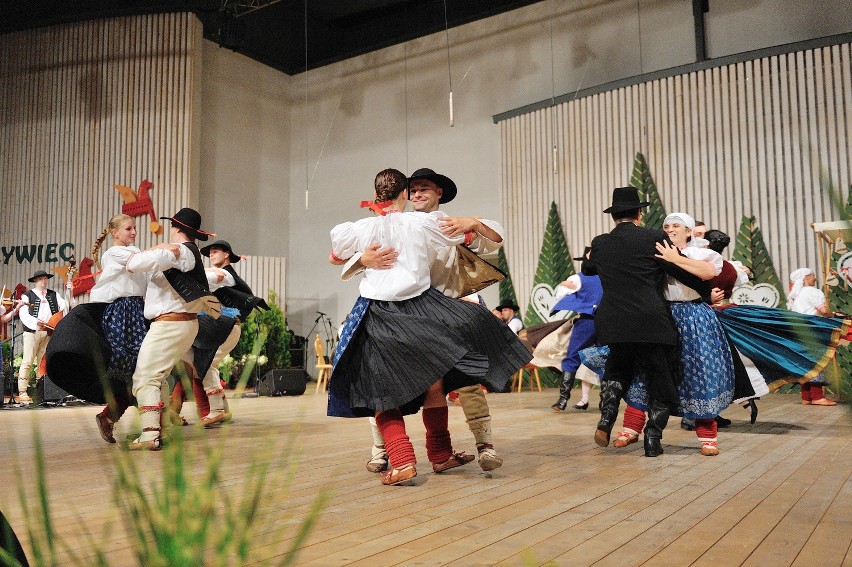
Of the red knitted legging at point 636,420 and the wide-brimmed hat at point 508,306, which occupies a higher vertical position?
the wide-brimmed hat at point 508,306

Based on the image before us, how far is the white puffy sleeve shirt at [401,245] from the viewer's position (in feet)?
10.0

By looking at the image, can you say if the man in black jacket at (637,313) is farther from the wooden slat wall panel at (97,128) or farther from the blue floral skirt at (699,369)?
the wooden slat wall panel at (97,128)

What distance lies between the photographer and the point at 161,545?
2.54ft

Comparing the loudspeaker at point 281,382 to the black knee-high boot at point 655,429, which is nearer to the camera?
the black knee-high boot at point 655,429

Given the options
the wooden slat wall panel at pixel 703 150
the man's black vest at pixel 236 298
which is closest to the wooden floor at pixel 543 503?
the man's black vest at pixel 236 298

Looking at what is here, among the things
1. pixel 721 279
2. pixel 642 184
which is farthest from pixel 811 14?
pixel 721 279

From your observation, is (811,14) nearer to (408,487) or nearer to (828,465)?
(828,465)

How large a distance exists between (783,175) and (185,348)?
8.13 m

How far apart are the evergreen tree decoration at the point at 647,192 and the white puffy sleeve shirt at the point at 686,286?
6622mm

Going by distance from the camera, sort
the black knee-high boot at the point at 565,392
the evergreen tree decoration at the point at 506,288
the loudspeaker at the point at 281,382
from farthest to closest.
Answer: the evergreen tree decoration at the point at 506,288, the loudspeaker at the point at 281,382, the black knee-high boot at the point at 565,392

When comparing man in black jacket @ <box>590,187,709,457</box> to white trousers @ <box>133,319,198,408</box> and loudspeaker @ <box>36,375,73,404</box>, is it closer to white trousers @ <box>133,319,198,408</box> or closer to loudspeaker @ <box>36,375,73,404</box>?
white trousers @ <box>133,319,198,408</box>

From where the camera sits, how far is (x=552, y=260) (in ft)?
37.0

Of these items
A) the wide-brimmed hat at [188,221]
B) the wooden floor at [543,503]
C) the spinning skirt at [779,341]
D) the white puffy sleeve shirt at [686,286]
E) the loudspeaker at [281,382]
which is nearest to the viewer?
the wooden floor at [543,503]

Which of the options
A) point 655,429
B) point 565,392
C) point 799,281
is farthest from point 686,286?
point 799,281
